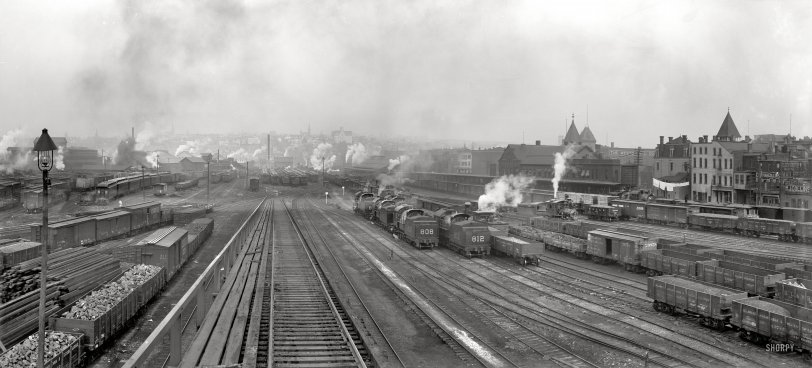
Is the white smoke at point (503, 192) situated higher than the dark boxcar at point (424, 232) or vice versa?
the white smoke at point (503, 192)

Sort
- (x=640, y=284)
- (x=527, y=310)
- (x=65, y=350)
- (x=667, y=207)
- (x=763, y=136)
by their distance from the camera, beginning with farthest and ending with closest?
1. (x=763, y=136)
2. (x=667, y=207)
3. (x=640, y=284)
4. (x=527, y=310)
5. (x=65, y=350)

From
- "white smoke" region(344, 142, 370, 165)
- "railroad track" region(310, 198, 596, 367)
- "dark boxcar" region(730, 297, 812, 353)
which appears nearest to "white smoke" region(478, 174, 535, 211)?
"railroad track" region(310, 198, 596, 367)

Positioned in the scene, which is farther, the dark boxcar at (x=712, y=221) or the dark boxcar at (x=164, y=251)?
the dark boxcar at (x=712, y=221)

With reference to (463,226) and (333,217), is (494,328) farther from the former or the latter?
(333,217)

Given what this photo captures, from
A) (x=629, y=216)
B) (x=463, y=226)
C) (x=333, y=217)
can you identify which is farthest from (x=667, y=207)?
(x=333, y=217)

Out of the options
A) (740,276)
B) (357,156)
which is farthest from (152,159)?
(740,276)

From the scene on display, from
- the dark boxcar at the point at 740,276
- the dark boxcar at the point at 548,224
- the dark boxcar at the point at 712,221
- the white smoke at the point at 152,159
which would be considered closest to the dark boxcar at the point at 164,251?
the dark boxcar at the point at 740,276

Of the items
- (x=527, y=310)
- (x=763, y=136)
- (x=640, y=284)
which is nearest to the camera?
(x=527, y=310)

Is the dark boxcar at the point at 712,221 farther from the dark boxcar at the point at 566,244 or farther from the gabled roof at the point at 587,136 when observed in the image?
the gabled roof at the point at 587,136
